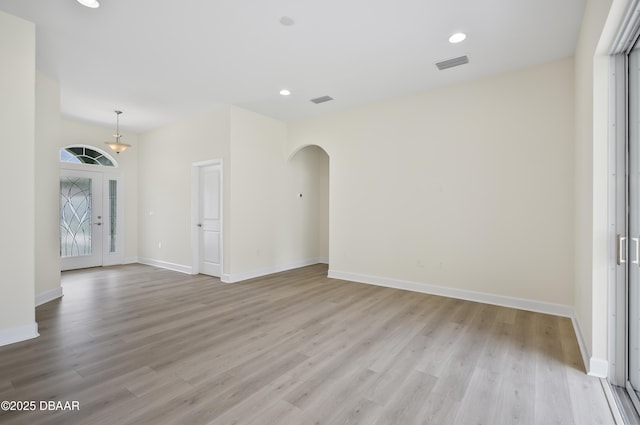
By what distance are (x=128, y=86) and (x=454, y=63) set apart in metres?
4.78

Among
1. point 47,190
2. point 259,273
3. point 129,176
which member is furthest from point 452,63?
point 129,176

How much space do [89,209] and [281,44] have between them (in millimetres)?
6189

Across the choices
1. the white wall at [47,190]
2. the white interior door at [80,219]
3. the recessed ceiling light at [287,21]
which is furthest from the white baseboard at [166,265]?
the recessed ceiling light at [287,21]

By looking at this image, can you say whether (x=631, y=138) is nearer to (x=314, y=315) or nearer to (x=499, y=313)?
(x=499, y=313)

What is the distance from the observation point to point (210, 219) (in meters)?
6.02

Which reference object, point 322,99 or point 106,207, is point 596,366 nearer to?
point 322,99

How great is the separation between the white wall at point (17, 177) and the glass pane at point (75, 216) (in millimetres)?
4061

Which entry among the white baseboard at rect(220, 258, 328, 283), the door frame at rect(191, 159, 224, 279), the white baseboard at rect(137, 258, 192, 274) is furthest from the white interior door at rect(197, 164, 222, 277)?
the white baseboard at rect(220, 258, 328, 283)

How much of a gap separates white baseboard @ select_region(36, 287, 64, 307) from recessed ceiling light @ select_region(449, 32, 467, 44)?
244 inches

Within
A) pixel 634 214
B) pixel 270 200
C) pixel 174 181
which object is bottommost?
pixel 634 214

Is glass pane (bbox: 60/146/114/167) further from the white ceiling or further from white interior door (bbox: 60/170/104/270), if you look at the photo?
the white ceiling

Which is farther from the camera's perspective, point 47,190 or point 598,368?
point 47,190

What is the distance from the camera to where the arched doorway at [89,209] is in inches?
251

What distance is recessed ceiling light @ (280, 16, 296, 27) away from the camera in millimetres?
2904
